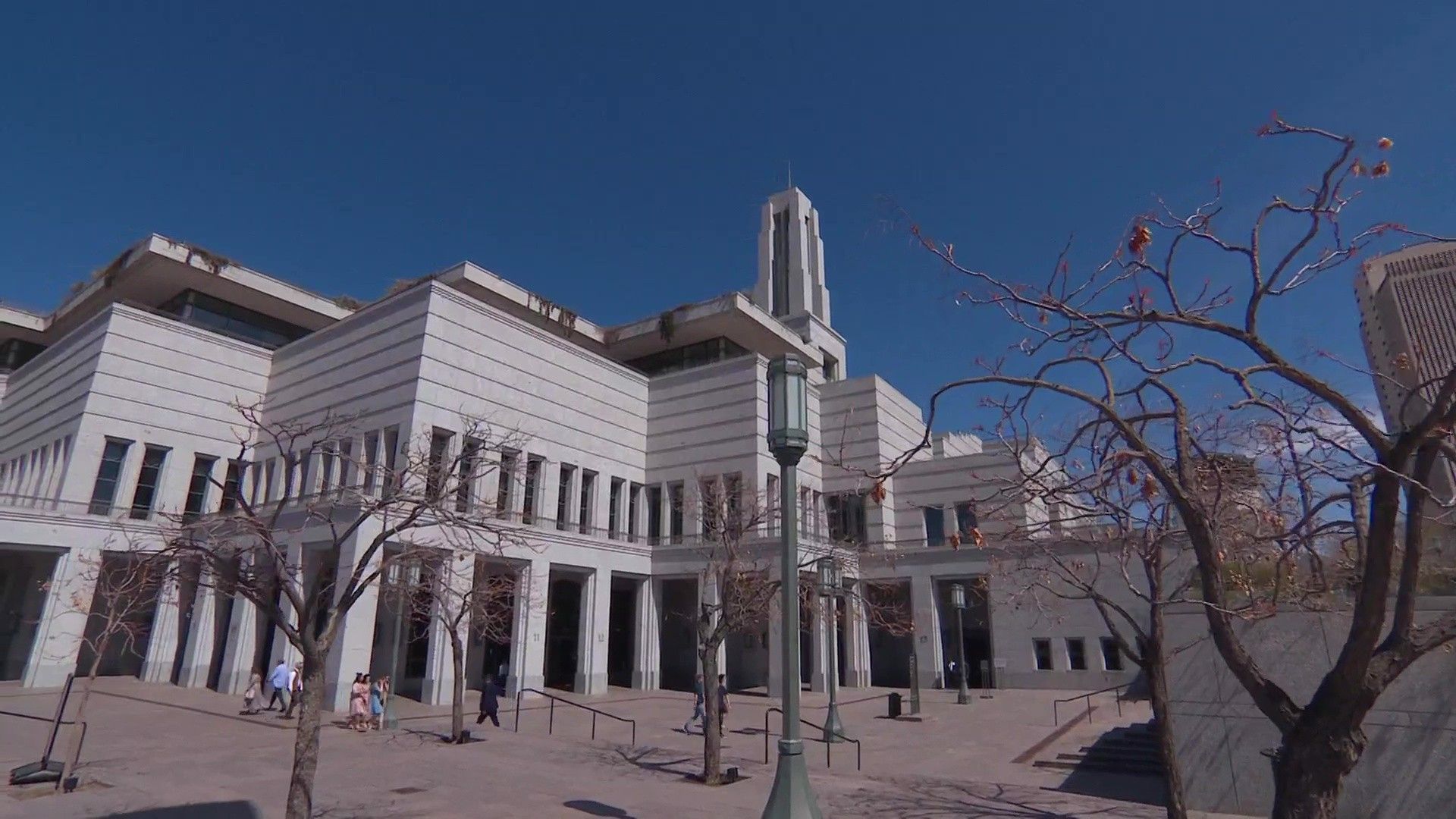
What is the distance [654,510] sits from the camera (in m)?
39.2

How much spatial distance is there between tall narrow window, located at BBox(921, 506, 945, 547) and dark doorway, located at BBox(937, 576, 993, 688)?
2.56 meters

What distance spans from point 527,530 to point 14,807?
18.7 m

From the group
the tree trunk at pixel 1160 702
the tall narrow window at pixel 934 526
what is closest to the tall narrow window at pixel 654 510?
the tall narrow window at pixel 934 526

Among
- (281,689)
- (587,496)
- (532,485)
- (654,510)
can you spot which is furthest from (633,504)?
(281,689)

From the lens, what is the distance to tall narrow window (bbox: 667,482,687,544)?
37.7 meters

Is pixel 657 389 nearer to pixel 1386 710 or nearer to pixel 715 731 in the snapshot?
pixel 715 731

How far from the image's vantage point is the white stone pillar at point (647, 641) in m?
35.1

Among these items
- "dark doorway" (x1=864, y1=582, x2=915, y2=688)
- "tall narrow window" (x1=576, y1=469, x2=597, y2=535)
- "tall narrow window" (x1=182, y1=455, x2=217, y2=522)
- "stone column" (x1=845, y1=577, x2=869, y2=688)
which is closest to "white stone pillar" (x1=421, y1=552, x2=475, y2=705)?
"tall narrow window" (x1=576, y1=469, x2=597, y2=535)

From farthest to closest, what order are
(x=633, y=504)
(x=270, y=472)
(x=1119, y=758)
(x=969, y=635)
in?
1. (x=969, y=635)
2. (x=633, y=504)
3. (x=270, y=472)
4. (x=1119, y=758)

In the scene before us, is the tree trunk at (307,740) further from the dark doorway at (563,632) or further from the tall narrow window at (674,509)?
the tall narrow window at (674,509)

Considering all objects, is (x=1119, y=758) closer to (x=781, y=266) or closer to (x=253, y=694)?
(x=253, y=694)

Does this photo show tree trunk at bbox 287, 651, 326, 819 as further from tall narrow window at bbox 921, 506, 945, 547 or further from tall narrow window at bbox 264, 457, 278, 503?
tall narrow window at bbox 921, 506, 945, 547

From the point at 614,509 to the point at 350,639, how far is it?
14.5m

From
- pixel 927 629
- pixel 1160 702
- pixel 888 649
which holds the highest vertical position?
pixel 927 629
